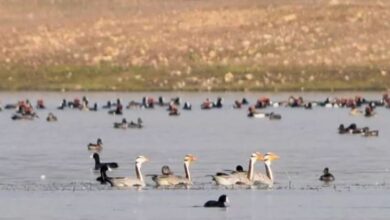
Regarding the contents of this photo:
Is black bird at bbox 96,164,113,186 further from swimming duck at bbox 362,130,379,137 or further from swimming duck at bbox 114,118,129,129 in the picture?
swimming duck at bbox 114,118,129,129

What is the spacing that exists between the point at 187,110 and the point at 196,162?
2109 centimetres

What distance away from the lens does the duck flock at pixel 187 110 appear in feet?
115

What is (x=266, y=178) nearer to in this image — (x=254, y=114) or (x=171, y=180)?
(x=171, y=180)

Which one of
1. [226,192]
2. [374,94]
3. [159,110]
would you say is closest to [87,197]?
[226,192]

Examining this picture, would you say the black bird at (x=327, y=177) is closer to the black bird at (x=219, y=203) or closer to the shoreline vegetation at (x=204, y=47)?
the black bird at (x=219, y=203)

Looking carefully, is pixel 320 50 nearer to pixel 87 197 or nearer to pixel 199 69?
pixel 199 69

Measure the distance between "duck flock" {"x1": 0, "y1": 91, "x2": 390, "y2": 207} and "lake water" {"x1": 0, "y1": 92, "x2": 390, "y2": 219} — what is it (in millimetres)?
270

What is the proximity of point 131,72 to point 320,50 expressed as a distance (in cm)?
849

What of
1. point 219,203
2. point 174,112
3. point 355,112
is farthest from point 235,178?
point 355,112

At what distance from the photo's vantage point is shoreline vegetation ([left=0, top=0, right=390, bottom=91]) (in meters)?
75.1

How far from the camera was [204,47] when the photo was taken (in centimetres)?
8038

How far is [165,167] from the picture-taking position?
36.8 m

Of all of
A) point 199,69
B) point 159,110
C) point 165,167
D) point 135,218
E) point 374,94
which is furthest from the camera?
point 199,69

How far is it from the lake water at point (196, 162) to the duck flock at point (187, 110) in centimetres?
27
